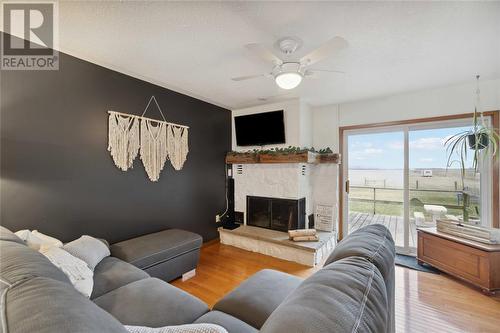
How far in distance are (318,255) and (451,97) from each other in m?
2.91

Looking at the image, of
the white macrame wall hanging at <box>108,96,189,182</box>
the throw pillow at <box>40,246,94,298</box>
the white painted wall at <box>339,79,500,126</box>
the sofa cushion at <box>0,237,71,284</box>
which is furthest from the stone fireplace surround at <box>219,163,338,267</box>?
the sofa cushion at <box>0,237,71,284</box>

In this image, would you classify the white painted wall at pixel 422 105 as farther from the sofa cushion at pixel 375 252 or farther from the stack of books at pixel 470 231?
the sofa cushion at pixel 375 252

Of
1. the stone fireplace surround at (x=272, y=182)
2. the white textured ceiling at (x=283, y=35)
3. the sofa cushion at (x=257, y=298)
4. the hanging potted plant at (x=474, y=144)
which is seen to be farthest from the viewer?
the stone fireplace surround at (x=272, y=182)

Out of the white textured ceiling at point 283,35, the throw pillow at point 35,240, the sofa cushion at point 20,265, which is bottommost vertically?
the throw pillow at point 35,240

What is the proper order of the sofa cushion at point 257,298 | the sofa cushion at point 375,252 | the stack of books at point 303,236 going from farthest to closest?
the stack of books at point 303,236, the sofa cushion at point 257,298, the sofa cushion at point 375,252

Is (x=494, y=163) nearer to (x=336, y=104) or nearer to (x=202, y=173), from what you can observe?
(x=336, y=104)

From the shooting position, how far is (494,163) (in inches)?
107

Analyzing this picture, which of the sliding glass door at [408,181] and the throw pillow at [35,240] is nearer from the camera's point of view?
the throw pillow at [35,240]

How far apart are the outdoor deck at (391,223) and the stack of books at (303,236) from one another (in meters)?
1.10

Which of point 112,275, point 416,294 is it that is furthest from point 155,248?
point 416,294

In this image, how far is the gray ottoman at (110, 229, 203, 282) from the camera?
6.75 ft

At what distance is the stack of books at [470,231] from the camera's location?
87.7 inches

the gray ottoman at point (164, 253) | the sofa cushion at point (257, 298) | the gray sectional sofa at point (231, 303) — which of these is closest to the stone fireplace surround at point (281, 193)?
the gray ottoman at point (164, 253)

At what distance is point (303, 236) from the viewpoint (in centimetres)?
306
